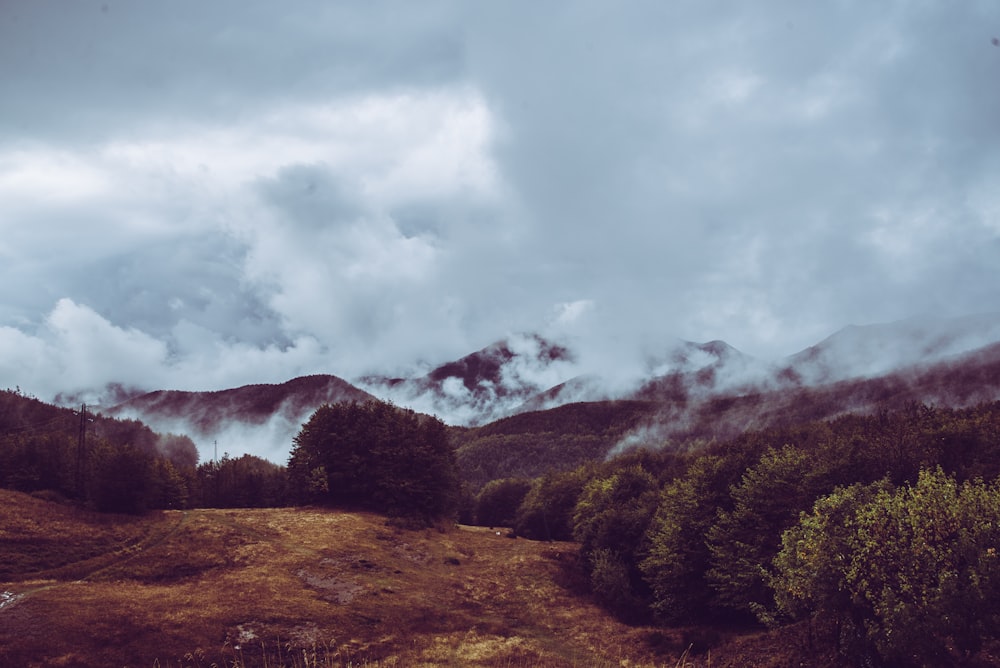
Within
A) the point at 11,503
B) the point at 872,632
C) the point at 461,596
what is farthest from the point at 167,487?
the point at 872,632

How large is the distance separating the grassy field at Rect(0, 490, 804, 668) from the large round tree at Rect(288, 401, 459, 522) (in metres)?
10.7

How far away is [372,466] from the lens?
316 ft

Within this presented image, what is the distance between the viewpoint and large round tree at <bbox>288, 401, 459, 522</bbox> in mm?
93750

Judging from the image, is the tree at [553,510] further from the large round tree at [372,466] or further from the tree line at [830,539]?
the large round tree at [372,466]

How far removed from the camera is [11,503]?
66.9 meters

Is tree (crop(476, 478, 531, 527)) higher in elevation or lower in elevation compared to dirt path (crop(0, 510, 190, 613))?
lower

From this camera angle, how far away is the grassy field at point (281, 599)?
3766 centimetres

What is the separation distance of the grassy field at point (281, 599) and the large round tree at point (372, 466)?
10693mm

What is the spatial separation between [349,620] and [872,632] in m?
38.5

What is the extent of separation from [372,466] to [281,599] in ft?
153

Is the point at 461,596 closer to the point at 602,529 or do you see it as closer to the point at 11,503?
the point at 602,529

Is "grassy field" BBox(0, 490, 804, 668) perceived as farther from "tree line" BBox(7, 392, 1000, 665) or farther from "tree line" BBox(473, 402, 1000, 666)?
"tree line" BBox(7, 392, 1000, 665)

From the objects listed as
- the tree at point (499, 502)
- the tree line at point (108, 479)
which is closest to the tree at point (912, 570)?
the tree line at point (108, 479)

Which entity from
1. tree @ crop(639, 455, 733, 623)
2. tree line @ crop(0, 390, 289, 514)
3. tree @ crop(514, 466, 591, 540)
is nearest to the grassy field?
tree line @ crop(0, 390, 289, 514)
